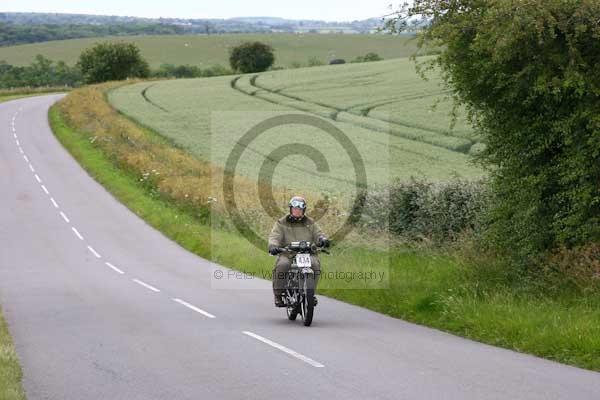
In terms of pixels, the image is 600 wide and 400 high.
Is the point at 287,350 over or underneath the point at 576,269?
underneath

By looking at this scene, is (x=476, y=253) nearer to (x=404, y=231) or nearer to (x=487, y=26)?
(x=487, y=26)

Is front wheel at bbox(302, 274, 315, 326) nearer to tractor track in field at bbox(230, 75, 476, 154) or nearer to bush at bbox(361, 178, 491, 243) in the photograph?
bush at bbox(361, 178, 491, 243)

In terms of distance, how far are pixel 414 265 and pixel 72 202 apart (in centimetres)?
2563

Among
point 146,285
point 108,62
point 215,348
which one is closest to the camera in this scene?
point 215,348

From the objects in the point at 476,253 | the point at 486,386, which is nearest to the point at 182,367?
the point at 486,386

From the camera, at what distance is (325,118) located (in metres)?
54.3

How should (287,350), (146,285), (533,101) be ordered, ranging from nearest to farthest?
(287,350)
(533,101)
(146,285)

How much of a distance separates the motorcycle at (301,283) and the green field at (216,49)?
126m

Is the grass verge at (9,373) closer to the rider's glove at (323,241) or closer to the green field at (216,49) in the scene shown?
the rider's glove at (323,241)

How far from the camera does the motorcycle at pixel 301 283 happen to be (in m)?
14.0

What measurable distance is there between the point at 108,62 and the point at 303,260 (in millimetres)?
96584
